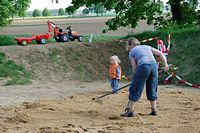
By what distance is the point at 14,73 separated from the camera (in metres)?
14.7

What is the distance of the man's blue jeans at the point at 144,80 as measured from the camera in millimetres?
8934

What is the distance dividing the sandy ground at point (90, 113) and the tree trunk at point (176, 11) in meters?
6.92

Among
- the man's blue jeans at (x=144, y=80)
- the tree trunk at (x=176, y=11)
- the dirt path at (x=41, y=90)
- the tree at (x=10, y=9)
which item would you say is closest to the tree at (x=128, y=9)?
the tree trunk at (x=176, y=11)

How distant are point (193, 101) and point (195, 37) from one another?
5233 mm

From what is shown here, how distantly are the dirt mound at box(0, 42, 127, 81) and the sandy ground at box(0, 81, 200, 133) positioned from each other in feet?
6.67

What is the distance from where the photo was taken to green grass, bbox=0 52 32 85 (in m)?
14.2

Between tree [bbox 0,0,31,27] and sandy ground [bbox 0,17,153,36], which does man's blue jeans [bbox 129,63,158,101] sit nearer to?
tree [bbox 0,0,31,27]

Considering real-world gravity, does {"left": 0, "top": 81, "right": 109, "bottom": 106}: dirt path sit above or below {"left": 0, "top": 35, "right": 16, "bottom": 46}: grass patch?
Result: below

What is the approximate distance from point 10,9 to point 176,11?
6.81 meters

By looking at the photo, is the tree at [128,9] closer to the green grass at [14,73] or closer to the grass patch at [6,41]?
the grass patch at [6,41]

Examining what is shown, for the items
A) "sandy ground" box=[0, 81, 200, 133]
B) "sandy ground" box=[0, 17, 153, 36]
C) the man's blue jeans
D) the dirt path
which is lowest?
the dirt path

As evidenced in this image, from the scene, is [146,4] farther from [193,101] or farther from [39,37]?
[193,101]

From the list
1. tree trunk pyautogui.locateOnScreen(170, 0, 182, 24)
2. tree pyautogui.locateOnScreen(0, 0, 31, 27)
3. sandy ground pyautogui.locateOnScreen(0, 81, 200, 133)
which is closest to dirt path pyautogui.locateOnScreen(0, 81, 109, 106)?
sandy ground pyautogui.locateOnScreen(0, 81, 200, 133)

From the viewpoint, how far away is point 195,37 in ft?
51.5
